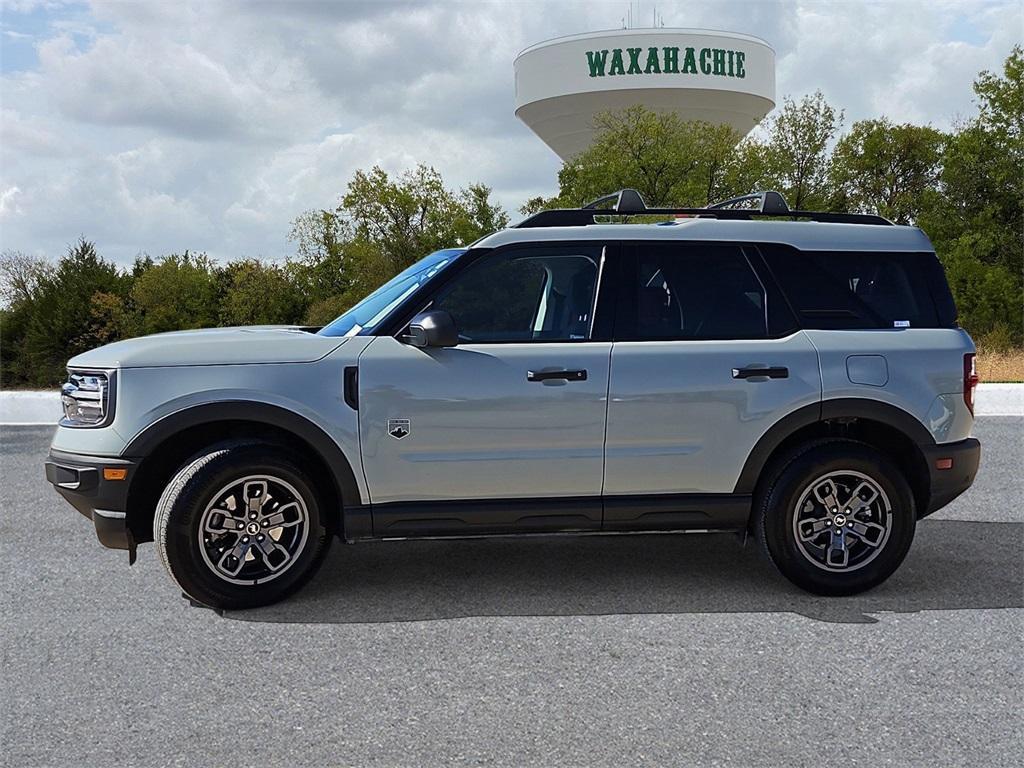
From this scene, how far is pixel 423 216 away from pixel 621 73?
10296mm

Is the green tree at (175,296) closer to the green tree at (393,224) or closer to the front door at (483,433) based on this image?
the green tree at (393,224)

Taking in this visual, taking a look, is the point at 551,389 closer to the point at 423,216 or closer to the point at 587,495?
the point at 587,495

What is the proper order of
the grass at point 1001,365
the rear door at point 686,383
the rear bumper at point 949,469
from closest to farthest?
1. the rear door at point 686,383
2. the rear bumper at point 949,469
3. the grass at point 1001,365

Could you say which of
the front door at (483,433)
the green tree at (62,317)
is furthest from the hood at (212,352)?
the green tree at (62,317)

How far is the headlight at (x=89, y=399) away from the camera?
5336 mm

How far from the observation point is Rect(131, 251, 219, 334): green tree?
1058 inches

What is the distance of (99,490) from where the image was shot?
5.30 m

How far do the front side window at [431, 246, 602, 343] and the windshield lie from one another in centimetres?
18

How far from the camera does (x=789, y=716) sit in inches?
157

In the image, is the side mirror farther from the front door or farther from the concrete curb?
the concrete curb

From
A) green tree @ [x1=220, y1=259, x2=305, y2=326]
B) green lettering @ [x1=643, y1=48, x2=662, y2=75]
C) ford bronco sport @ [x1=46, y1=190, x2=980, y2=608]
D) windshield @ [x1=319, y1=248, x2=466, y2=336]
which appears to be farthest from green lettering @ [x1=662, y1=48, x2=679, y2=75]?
windshield @ [x1=319, y1=248, x2=466, y2=336]

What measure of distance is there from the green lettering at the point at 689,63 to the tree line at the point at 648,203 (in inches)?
108

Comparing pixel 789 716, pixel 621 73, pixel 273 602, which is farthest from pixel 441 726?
pixel 621 73

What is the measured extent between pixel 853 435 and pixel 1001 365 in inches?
698
